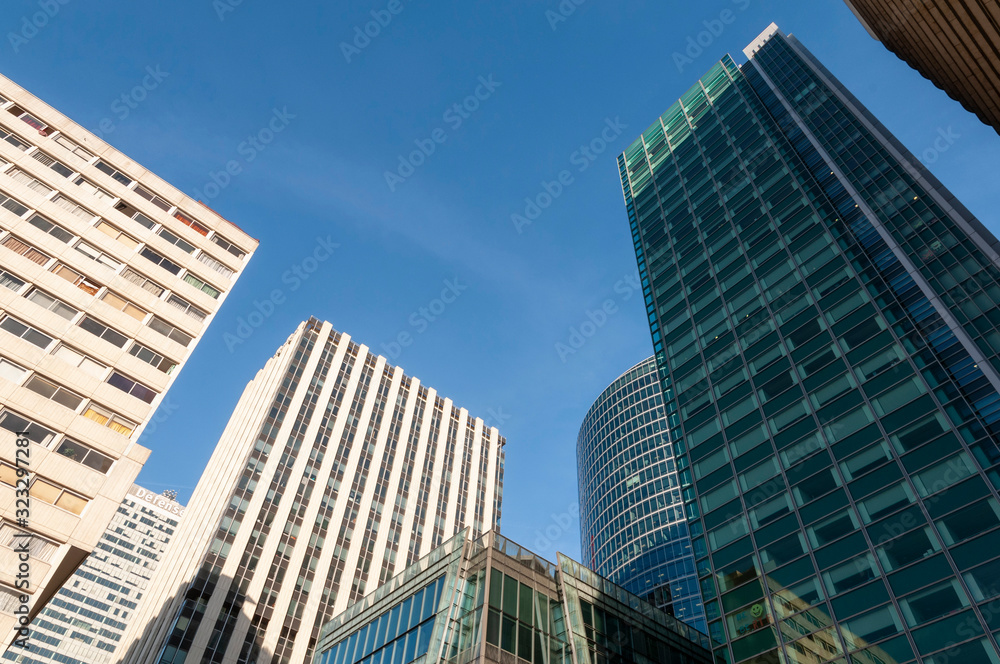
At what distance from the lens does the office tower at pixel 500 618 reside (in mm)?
28469

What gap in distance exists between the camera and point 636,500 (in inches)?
3927

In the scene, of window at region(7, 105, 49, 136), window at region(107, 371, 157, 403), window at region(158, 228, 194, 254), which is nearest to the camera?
window at region(107, 371, 157, 403)

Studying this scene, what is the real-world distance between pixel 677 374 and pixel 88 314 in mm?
36241

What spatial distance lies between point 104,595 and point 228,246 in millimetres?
137855

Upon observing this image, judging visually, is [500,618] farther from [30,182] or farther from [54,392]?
[30,182]

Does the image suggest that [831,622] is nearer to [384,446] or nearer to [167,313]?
[167,313]

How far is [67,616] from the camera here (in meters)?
131

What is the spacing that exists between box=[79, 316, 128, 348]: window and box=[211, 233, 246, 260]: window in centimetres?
1157

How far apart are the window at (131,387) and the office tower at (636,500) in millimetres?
69617

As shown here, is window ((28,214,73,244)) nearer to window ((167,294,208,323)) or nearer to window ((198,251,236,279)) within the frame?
window ((167,294,208,323))

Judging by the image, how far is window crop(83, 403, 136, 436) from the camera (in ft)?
94.7

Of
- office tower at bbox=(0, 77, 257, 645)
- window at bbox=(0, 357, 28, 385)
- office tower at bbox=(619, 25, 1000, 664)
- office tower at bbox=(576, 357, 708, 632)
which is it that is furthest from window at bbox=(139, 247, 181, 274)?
office tower at bbox=(576, 357, 708, 632)

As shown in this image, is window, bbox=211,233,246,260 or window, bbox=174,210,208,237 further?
window, bbox=211,233,246,260

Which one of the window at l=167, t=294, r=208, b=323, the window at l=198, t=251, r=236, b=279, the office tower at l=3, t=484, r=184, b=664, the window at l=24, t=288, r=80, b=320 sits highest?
the office tower at l=3, t=484, r=184, b=664
